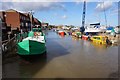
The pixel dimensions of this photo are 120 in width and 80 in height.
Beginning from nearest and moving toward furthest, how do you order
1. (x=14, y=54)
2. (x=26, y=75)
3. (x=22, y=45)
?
(x=26, y=75)
(x=22, y=45)
(x=14, y=54)

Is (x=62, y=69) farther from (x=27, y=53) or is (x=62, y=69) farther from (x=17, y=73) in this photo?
(x=27, y=53)

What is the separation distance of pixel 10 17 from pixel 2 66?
3793 centimetres

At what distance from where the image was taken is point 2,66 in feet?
61.3

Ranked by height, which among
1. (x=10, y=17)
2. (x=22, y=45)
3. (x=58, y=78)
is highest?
(x=10, y=17)

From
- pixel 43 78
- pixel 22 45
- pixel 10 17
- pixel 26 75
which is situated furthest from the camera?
pixel 10 17

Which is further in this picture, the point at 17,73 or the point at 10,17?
the point at 10,17

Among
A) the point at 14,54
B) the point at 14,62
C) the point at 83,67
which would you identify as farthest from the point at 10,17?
the point at 83,67

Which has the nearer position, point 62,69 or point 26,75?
point 26,75

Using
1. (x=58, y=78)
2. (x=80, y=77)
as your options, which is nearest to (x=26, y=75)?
(x=58, y=78)

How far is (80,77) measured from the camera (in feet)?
50.3

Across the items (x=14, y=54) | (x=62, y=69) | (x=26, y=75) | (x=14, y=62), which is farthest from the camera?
(x=14, y=54)

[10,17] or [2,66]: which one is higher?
[10,17]

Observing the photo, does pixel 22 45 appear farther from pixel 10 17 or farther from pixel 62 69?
pixel 10 17

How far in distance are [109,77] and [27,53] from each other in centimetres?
987
